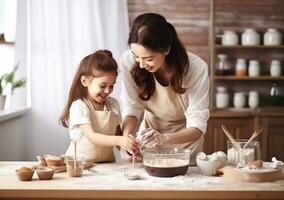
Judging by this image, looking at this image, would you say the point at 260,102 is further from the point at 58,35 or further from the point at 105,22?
the point at 58,35

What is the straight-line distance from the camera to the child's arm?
171cm

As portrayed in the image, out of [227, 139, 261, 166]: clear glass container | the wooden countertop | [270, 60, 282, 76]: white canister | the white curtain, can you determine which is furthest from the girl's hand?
[270, 60, 282, 76]: white canister

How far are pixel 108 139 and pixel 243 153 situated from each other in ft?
1.84

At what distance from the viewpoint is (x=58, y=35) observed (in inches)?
133

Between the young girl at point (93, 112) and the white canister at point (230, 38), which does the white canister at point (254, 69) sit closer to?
the white canister at point (230, 38)

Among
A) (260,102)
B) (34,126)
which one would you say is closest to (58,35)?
(34,126)

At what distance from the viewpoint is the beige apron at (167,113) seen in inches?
80.7

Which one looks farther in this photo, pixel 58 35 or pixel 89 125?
pixel 58 35

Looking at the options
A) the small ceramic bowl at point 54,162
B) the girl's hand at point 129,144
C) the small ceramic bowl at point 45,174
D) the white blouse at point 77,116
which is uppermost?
the white blouse at point 77,116

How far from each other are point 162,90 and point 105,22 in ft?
5.33

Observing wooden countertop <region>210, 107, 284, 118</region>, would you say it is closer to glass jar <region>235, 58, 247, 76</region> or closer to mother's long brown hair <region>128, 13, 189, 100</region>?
glass jar <region>235, 58, 247, 76</region>

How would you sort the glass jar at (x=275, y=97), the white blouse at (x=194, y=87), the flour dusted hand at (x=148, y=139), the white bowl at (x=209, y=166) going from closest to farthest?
the white bowl at (x=209, y=166) < the flour dusted hand at (x=148, y=139) < the white blouse at (x=194, y=87) < the glass jar at (x=275, y=97)

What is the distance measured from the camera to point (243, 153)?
1.70m

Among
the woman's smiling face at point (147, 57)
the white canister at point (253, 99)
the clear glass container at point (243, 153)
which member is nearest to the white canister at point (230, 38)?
the white canister at point (253, 99)
